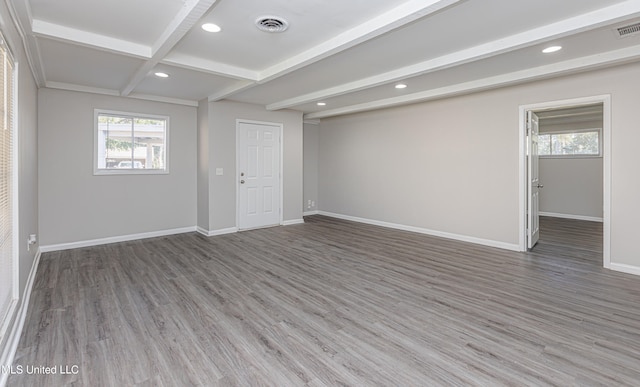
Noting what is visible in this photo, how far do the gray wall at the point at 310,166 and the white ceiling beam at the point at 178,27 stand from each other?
4537 mm

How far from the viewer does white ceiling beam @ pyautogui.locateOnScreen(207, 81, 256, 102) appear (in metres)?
4.50

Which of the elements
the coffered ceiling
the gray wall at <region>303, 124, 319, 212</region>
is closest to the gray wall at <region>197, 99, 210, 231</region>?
the coffered ceiling

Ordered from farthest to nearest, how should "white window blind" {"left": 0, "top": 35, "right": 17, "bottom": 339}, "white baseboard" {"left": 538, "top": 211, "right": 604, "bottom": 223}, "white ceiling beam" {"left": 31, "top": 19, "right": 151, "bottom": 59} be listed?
1. "white baseboard" {"left": 538, "top": 211, "right": 604, "bottom": 223}
2. "white ceiling beam" {"left": 31, "top": 19, "right": 151, "bottom": 59}
3. "white window blind" {"left": 0, "top": 35, "right": 17, "bottom": 339}

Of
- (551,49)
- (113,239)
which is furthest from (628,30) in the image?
(113,239)

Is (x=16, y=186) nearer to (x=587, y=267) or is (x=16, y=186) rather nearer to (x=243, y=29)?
(x=243, y=29)

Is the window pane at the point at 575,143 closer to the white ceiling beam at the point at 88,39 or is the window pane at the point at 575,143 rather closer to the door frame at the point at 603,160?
the door frame at the point at 603,160

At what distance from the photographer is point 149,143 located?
5617 millimetres

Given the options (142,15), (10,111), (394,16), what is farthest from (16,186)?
(394,16)

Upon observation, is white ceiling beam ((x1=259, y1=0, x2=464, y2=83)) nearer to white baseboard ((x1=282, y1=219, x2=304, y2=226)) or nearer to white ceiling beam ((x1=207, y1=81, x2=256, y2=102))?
white ceiling beam ((x1=207, y1=81, x2=256, y2=102))

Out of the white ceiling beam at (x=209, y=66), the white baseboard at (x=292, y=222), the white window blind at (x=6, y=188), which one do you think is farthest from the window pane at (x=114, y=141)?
the white baseboard at (x=292, y=222)

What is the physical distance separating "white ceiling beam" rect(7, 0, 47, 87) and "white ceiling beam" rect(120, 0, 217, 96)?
0.95 m

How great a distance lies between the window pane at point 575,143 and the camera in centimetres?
722

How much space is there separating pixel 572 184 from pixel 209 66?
8081mm

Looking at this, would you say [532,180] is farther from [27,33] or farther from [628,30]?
[27,33]
